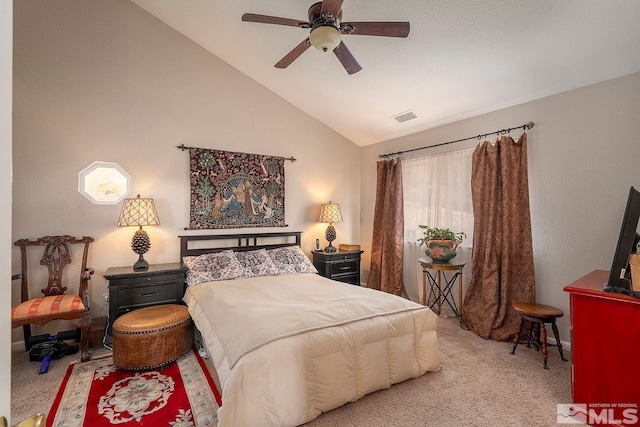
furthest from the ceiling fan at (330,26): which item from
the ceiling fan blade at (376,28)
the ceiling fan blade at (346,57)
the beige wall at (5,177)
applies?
the beige wall at (5,177)

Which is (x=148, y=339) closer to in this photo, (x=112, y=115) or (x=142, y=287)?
(x=142, y=287)

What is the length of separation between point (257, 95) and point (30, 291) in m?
3.32

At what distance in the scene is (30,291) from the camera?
9.36 ft

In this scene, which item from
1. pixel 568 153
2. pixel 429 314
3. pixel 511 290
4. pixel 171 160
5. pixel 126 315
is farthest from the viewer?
pixel 171 160

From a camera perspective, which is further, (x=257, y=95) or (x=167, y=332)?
(x=257, y=95)

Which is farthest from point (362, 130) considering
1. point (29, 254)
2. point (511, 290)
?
point (29, 254)

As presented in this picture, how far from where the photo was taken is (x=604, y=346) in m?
1.84

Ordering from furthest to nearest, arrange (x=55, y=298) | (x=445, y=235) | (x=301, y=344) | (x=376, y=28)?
(x=445, y=235) → (x=55, y=298) → (x=376, y=28) → (x=301, y=344)

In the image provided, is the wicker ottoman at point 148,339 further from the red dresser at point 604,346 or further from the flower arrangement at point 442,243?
the red dresser at point 604,346

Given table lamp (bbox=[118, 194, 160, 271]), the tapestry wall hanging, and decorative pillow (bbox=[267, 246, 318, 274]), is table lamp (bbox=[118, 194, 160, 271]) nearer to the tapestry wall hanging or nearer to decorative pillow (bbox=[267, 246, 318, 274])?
the tapestry wall hanging

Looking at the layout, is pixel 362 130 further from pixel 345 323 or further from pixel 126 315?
pixel 126 315

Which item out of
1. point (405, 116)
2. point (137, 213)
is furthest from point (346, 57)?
point (137, 213)

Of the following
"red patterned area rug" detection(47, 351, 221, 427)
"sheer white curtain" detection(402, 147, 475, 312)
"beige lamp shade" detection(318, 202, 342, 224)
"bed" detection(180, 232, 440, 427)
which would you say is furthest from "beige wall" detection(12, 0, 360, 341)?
"sheer white curtain" detection(402, 147, 475, 312)

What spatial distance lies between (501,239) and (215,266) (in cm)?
314
